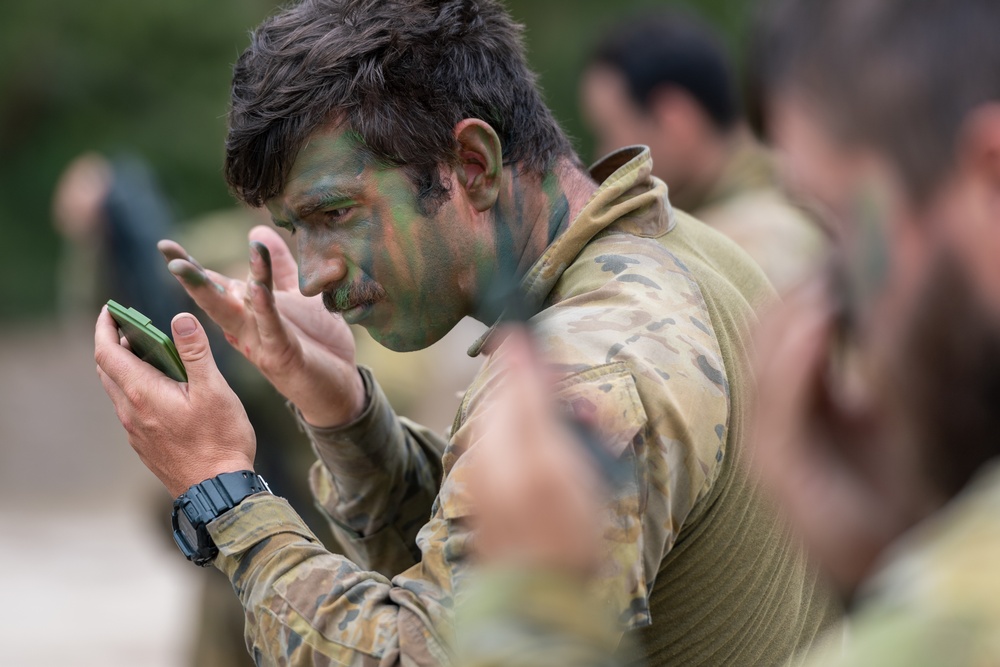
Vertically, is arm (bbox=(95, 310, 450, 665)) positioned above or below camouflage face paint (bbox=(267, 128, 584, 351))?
below

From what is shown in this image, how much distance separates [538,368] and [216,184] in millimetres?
13595

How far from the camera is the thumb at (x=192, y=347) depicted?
242cm

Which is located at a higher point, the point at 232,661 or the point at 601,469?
the point at 601,469

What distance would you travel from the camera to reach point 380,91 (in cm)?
254

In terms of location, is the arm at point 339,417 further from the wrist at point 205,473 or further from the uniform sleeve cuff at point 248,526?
the uniform sleeve cuff at point 248,526

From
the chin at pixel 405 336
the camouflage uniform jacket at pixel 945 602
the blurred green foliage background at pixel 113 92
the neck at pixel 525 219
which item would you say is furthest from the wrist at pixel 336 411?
the blurred green foliage background at pixel 113 92

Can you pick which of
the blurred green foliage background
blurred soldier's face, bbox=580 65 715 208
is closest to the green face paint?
blurred soldier's face, bbox=580 65 715 208

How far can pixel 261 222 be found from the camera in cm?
633

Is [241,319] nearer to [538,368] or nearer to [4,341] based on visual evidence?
[538,368]

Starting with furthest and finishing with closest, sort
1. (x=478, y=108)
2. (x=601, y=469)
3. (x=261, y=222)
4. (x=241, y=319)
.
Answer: (x=261, y=222) < (x=241, y=319) < (x=478, y=108) < (x=601, y=469)

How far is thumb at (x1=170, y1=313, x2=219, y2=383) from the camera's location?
242 centimetres

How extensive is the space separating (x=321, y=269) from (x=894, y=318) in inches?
58.8

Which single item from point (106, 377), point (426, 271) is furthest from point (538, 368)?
point (106, 377)

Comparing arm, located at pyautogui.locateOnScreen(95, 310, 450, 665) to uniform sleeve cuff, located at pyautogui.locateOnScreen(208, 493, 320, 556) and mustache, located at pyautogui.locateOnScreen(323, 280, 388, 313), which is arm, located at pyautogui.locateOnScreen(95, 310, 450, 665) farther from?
mustache, located at pyautogui.locateOnScreen(323, 280, 388, 313)
